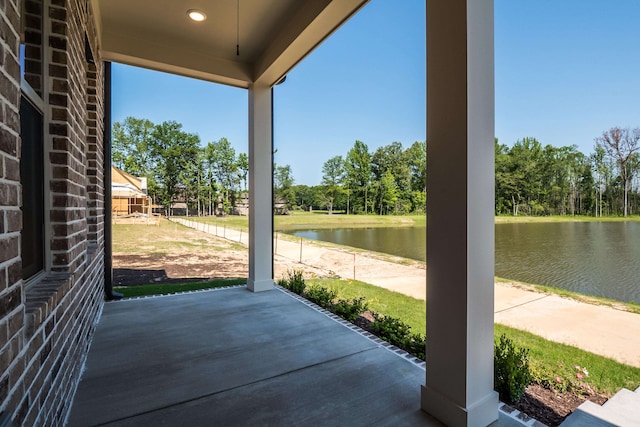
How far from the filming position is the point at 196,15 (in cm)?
313

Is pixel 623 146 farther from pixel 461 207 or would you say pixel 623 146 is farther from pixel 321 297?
pixel 321 297

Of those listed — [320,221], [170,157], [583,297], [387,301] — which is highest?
[170,157]

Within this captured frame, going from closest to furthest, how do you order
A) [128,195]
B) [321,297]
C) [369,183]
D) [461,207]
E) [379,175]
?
[461,207] → [321,297] → [128,195] → [379,175] → [369,183]

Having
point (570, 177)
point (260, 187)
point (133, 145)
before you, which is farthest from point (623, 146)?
point (133, 145)

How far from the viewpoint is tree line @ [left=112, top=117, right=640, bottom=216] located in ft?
8.89

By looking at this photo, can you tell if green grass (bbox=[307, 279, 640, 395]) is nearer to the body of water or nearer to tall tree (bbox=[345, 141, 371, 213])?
the body of water

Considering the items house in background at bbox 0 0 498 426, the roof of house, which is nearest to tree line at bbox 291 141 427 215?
house in background at bbox 0 0 498 426

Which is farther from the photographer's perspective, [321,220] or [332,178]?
[321,220]

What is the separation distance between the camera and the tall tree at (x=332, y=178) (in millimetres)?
11684

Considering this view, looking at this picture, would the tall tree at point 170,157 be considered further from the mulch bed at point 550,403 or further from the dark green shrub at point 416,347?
the mulch bed at point 550,403

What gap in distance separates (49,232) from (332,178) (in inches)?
417

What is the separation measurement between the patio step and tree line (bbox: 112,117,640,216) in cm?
137

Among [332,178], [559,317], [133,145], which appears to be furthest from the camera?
[332,178]

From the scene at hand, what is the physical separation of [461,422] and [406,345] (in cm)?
98
